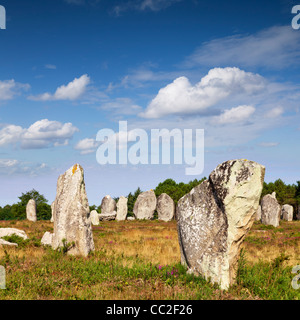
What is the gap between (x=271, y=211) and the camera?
39.9 m

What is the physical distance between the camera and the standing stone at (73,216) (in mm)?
14555

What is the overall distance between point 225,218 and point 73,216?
7.93m

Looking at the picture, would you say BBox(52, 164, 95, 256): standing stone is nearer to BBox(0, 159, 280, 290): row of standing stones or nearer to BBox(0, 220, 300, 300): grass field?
BBox(0, 220, 300, 300): grass field

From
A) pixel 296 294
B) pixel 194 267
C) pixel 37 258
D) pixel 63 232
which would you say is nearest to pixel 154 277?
pixel 194 267

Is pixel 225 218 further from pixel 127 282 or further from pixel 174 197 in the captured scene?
pixel 174 197

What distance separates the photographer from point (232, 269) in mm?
9297

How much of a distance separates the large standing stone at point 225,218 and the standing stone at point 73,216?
6.39m

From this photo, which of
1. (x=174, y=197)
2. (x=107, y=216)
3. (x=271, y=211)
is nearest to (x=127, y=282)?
(x=271, y=211)

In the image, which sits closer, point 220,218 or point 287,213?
point 220,218

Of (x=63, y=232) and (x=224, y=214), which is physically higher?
(x=224, y=214)

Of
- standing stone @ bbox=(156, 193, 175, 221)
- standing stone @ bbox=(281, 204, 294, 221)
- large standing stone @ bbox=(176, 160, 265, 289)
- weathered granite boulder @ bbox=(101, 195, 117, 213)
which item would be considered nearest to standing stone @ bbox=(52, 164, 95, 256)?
large standing stone @ bbox=(176, 160, 265, 289)

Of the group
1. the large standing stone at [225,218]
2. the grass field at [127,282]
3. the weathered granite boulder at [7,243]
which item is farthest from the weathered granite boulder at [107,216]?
the large standing stone at [225,218]
